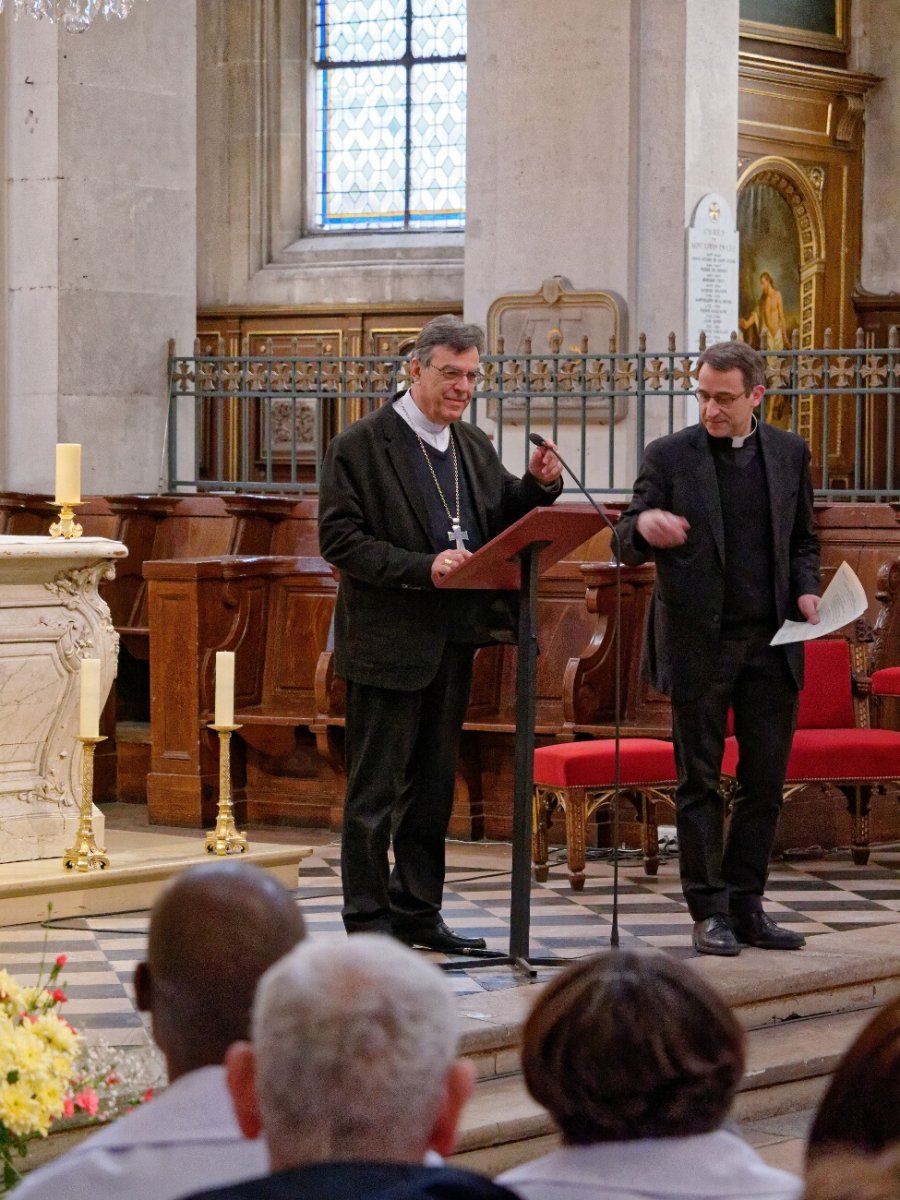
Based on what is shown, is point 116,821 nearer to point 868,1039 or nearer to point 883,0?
point 868,1039

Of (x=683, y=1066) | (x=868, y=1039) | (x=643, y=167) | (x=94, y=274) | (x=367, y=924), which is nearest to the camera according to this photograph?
(x=868, y=1039)

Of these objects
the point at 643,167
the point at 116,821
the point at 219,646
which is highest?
the point at 643,167

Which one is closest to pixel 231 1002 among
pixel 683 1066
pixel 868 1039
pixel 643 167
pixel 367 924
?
pixel 683 1066

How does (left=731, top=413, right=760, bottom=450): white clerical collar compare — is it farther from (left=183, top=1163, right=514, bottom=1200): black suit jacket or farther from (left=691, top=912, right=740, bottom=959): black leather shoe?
(left=183, top=1163, right=514, bottom=1200): black suit jacket

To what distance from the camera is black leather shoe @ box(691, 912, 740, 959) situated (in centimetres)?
527

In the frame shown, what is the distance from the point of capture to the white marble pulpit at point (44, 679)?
A: 642 cm

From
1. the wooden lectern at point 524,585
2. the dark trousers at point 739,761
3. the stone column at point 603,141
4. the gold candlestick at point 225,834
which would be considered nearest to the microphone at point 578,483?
the wooden lectern at point 524,585

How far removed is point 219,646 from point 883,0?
8.50 meters

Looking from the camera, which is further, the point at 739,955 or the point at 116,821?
the point at 116,821

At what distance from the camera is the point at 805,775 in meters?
6.71

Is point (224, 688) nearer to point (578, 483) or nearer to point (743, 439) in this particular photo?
point (743, 439)

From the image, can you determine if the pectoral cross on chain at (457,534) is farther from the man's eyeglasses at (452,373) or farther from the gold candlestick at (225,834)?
the gold candlestick at (225,834)

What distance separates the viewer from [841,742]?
6.77 metres

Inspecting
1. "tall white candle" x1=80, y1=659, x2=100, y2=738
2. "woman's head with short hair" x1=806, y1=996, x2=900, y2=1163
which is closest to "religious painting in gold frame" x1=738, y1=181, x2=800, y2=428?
"tall white candle" x1=80, y1=659, x2=100, y2=738
